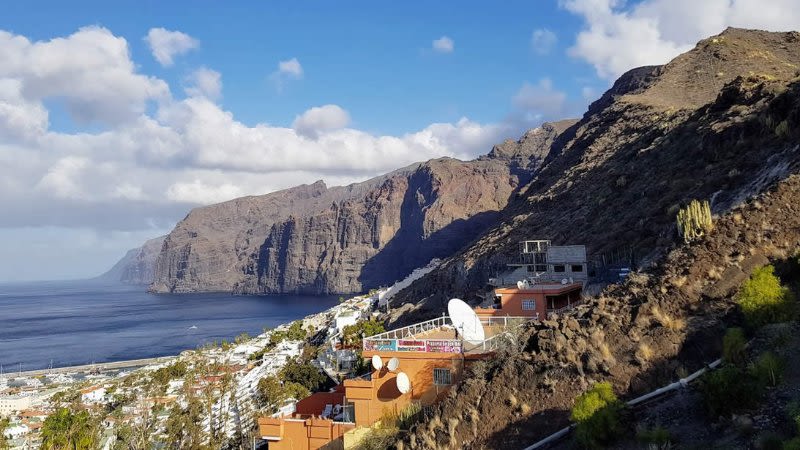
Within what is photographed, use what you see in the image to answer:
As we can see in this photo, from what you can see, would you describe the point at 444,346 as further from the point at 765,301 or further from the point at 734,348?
the point at 765,301

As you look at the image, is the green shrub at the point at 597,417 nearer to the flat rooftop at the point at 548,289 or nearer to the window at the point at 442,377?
the window at the point at 442,377

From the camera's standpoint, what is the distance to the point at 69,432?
73.4 ft

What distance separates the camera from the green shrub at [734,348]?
30.0 ft

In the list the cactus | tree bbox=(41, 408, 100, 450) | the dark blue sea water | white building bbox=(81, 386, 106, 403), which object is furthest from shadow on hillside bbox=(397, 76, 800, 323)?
the dark blue sea water

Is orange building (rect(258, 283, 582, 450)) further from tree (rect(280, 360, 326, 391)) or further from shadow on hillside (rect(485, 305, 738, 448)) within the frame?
tree (rect(280, 360, 326, 391))

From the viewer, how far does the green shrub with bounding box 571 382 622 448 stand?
8.84 meters

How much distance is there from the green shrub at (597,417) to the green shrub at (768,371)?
78.9 inches

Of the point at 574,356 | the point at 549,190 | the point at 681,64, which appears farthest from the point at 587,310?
the point at 681,64

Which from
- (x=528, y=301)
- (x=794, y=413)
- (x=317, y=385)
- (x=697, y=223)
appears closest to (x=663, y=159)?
(x=528, y=301)

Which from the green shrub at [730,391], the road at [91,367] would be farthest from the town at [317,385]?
the road at [91,367]

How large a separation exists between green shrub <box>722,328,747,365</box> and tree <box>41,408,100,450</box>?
63.4 feet

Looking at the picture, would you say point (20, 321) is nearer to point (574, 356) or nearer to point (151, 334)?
point (151, 334)

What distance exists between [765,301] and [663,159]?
106ft

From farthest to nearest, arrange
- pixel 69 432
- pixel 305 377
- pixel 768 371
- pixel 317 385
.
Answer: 1. pixel 305 377
2. pixel 317 385
3. pixel 69 432
4. pixel 768 371
